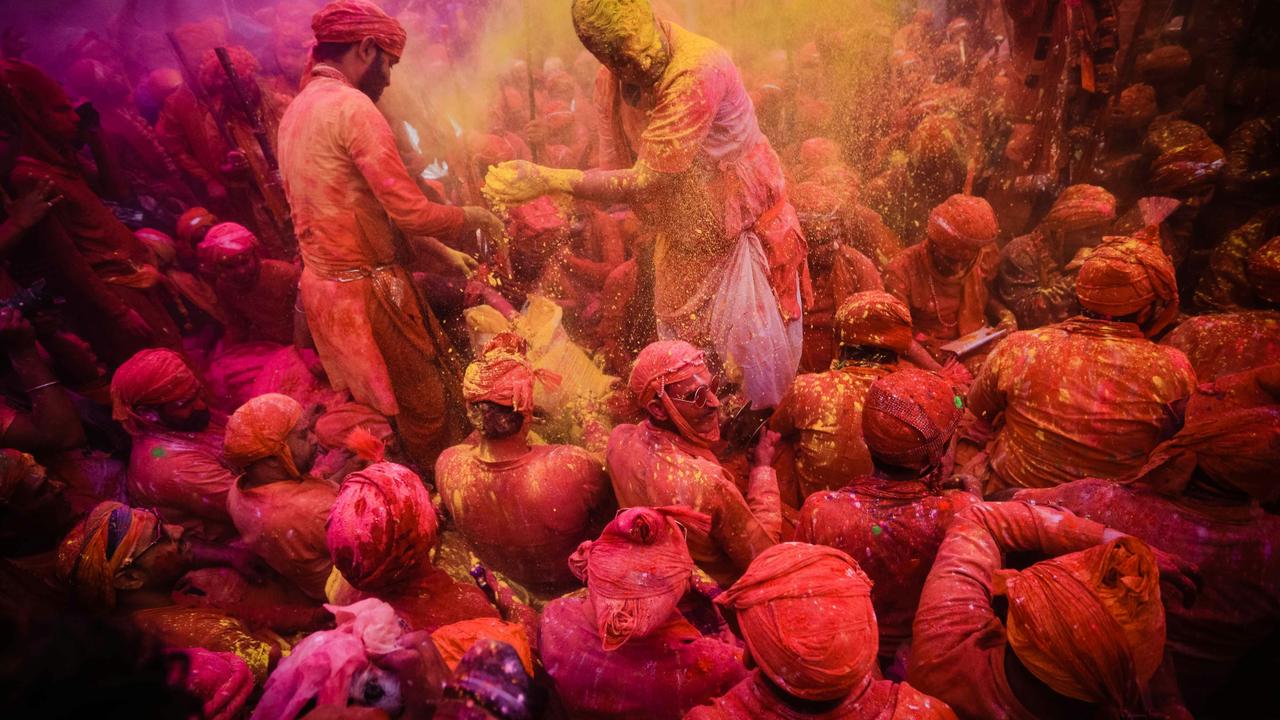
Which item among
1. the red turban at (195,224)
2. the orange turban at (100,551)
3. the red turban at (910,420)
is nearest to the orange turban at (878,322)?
the red turban at (910,420)

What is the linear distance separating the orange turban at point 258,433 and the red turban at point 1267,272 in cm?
516

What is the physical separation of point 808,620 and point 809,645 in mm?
55

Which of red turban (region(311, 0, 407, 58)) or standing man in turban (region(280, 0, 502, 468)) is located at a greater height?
red turban (region(311, 0, 407, 58))

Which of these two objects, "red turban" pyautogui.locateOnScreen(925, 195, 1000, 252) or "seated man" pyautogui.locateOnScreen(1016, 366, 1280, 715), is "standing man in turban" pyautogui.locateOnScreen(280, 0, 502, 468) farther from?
"seated man" pyautogui.locateOnScreen(1016, 366, 1280, 715)

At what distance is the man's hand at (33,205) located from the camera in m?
4.31

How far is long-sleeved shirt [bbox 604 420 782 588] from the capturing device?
7.32 feet

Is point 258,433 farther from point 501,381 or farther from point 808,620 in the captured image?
point 808,620

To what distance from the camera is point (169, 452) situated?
3.10 m

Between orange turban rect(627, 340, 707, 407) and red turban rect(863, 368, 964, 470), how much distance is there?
27.9 inches

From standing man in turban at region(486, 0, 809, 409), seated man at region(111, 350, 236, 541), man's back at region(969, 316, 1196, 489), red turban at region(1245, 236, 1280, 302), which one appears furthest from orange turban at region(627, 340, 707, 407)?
red turban at region(1245, 236, 1280, 302)

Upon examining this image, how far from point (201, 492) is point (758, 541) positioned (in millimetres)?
2947

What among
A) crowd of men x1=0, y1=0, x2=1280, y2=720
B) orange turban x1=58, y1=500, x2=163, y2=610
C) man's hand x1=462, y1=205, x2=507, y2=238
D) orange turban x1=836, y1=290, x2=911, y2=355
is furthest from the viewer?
man's hand x1=462, y1=205, x2=507, y2=238

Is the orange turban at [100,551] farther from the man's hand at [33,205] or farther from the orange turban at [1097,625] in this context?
the man's hand at [33,205]

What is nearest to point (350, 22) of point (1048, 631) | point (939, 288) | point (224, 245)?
point (224, 245)
